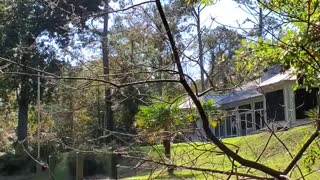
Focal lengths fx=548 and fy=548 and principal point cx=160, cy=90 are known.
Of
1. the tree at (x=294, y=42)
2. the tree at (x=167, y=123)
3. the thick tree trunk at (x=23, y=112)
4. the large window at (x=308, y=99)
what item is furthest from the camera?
the thick tree trunk at (x=23, y=112)

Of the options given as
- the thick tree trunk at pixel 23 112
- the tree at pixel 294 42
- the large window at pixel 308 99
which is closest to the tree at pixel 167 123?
the tree at pixel 294 42

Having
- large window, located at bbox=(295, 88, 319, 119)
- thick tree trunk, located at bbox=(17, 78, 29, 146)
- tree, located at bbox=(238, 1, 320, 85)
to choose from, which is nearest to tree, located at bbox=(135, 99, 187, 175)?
tree, located at bbox=(238, 1, 320, 85)

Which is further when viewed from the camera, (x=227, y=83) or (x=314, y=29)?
(x=227, y=83)

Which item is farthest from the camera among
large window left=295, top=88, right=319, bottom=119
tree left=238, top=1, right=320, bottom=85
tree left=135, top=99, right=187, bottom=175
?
large window left=295, top=88, right=319, bottom=119

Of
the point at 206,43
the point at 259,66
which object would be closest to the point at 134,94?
the point at 206,43

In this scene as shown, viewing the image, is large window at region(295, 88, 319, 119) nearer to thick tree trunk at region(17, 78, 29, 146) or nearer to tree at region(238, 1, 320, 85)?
tree at region(238, 1, 320, 85)

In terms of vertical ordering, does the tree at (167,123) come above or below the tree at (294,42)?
below

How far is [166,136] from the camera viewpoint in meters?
3.87

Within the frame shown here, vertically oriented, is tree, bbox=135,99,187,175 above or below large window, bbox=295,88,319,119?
below

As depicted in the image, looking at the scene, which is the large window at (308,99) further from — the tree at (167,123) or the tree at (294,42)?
the tree at (167,123)

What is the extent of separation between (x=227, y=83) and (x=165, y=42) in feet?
2.71

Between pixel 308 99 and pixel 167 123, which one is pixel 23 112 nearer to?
pixel 308 99

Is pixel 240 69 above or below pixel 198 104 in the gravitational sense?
above

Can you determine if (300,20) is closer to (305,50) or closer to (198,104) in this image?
(305,50)
